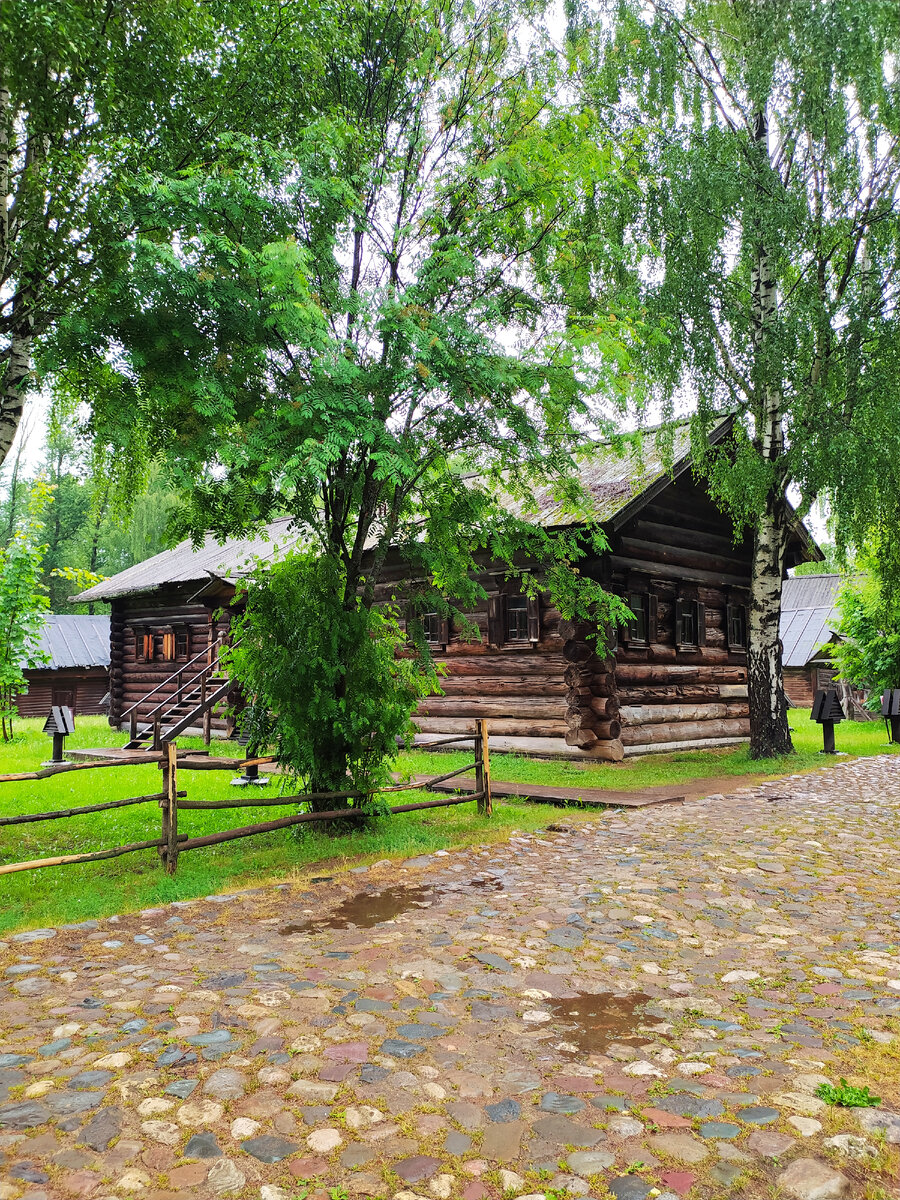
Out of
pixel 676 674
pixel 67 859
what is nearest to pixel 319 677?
pixel 67 859

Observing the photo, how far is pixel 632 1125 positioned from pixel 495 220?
761 centimetres

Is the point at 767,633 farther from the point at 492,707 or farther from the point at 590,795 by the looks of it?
the point at 590,795

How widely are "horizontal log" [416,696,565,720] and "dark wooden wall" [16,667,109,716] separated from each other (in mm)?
23749

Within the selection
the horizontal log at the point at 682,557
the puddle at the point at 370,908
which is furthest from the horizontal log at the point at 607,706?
the puddle at the point at 370,908

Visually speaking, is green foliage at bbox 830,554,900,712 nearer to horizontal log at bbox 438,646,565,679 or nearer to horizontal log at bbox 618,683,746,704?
horizontal log at bbox 618,683,746,704

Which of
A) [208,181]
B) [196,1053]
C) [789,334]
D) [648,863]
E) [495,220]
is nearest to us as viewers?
[196,1053]

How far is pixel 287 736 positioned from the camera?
848cm

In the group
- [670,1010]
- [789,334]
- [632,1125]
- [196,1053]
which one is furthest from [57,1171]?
[789,334]

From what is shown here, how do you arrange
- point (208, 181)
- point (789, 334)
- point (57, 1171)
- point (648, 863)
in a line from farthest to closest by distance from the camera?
point (789, 334) < point (648, 863) < point (208, 181) < point (57, 1171)

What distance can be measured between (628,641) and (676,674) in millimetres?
1948

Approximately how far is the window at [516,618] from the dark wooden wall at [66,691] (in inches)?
1017

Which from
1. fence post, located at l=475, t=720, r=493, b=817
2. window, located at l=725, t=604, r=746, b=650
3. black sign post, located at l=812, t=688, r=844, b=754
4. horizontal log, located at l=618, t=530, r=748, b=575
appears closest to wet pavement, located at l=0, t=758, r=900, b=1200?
fence post, located at l=475, t=720, r=493, b=817

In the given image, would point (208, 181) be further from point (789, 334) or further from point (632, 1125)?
point (789, 334)

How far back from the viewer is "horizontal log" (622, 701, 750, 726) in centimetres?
1563
